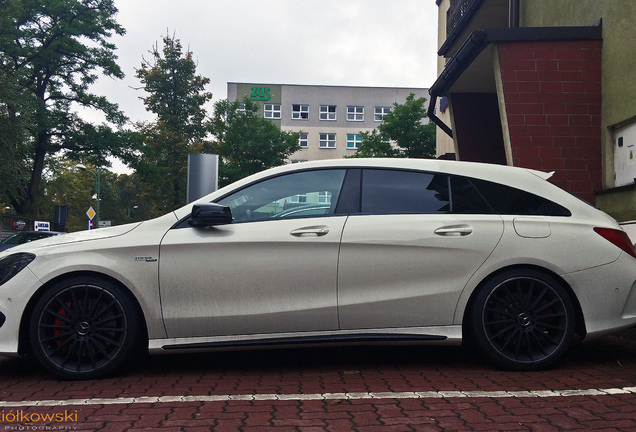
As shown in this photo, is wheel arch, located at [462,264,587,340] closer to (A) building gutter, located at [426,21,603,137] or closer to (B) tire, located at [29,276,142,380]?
(B) tire, located at [29,276,142,380]

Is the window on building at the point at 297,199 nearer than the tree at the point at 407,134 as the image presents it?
Yes

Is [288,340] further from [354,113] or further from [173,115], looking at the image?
[354,113]

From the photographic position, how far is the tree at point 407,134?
37.9 m

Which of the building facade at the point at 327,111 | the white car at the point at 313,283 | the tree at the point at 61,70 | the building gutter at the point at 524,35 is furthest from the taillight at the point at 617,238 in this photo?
the building facade at the point at 327,111

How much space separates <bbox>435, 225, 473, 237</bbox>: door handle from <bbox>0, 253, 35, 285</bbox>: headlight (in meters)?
2.90

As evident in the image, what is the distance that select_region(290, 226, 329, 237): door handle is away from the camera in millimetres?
4773

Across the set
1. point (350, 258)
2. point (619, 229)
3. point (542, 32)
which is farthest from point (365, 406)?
point (542, 32)

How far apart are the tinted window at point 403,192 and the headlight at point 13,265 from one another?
2.42m

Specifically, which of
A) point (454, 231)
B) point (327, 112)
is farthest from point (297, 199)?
point (327, 112)

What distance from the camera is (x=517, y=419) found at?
363 centimetres

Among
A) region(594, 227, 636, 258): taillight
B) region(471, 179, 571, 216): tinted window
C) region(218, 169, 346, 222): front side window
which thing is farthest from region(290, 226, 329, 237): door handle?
region(594, 227, 636, 258): taillight

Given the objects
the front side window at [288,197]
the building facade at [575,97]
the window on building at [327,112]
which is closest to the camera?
the front side window at [288,197]

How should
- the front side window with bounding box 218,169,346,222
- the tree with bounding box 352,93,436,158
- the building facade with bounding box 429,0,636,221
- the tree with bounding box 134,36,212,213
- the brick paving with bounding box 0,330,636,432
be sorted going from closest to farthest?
the brick paving with bounding box 0,330,636,432
the front side window with bounding box 218,169,346,222
the building facade with bounding box 429,0,636,221
the tree with bounding box 352,93,436,158
the tree with bounding box 134,36,212,213

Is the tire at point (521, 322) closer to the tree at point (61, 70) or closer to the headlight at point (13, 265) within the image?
the headlight at point (13, 265)
